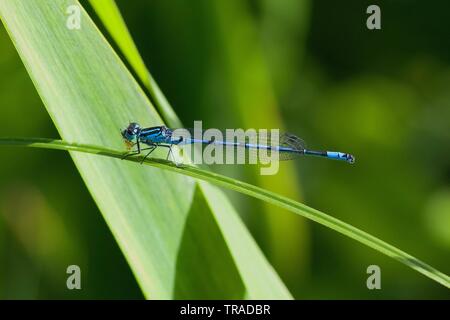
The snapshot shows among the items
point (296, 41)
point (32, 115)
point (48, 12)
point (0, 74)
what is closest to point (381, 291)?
point (296, 41)

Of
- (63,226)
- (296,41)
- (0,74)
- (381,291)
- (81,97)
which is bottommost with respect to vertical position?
(381,291)

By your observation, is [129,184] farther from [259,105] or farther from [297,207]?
[259,105]

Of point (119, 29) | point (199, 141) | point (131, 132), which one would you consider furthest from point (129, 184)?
point (199, 141)

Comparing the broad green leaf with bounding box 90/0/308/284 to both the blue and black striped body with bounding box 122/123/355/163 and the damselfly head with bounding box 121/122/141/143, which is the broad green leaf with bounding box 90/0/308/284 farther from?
the damselfly head with bounding box 121/122/141/143

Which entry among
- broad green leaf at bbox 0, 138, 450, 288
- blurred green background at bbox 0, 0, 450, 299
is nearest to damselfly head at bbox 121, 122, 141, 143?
broad green leaf at bbox 0, 138, 450, 288

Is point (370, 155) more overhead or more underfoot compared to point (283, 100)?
more underfoot

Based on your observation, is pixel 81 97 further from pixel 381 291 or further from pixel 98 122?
pixel 381 291

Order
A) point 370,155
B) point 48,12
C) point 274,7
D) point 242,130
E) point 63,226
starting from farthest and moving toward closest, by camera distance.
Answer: point 370,155, point 274,7, point 63,226, point 242,130, point 48,12
